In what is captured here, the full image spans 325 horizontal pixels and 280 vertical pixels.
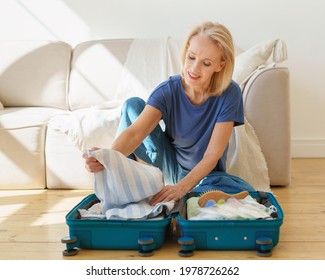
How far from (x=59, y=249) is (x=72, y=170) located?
892 millimetres

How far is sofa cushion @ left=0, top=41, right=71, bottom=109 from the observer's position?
308 centimetres

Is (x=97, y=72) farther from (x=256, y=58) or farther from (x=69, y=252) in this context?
(x=69, y=252)

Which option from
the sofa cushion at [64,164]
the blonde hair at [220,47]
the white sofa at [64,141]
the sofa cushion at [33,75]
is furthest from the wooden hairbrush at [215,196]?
the sofa cushion at [33,75]

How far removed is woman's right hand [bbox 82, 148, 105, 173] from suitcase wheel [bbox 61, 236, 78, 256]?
22 centimetres

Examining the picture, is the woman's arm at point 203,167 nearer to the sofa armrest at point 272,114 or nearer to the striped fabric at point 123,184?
the striped fabric at point 123,184

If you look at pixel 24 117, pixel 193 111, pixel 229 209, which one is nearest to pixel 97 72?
pixel 24 117

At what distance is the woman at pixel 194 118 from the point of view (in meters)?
1.81

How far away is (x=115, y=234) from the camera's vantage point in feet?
5.29

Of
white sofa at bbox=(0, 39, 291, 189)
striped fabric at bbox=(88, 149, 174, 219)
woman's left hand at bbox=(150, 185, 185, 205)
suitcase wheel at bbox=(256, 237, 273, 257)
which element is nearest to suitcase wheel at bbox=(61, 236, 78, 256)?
striped fabric at bbox=(88, 149, 174, 219)

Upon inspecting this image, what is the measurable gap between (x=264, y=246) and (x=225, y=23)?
203 centimetres

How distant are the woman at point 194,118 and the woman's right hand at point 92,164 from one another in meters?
0.16

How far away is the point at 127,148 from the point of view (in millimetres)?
1836

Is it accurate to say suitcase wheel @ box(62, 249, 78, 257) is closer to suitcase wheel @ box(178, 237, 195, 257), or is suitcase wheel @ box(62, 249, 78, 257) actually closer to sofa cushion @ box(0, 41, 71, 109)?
suitcase wheel @ box(178, 237, 195, 257)
